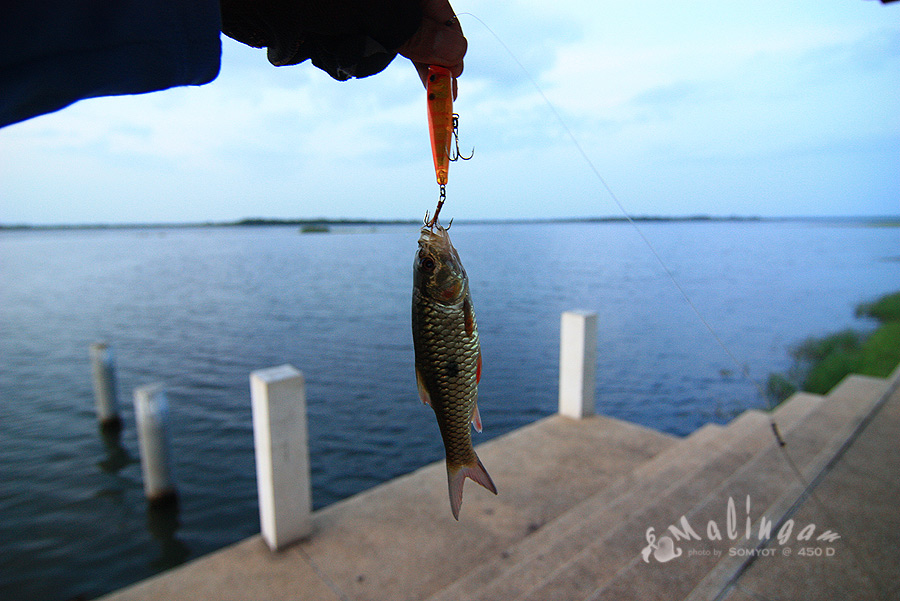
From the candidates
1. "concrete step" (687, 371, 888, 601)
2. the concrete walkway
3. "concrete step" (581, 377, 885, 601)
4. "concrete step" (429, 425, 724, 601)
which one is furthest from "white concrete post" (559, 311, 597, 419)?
"concrete step" (687, 371, 888, 601)

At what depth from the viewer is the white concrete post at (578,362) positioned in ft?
23.0

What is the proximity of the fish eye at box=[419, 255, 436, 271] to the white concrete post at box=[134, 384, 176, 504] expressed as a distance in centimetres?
676

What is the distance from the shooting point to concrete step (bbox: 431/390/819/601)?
3.41 m

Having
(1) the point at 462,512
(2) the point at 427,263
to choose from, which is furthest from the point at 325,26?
(1) the point at 462,512

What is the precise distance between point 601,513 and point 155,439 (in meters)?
5.97

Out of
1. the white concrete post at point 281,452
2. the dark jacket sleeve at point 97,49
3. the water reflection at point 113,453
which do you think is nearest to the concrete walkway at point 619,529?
the white concrete post at point 281,452

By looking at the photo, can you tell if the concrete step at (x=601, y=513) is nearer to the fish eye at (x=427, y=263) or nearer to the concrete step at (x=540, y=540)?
the concrete step at (x=540, y=540)

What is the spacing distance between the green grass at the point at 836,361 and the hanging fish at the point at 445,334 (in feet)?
37.8

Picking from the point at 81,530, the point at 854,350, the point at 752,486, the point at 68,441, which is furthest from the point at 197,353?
the point at 854,350

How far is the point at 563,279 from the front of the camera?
33.4 metres

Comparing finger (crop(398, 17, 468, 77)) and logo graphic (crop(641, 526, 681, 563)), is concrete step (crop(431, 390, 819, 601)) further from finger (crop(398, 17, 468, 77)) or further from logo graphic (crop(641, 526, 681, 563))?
finger (crop(398, 17, 468, 77))

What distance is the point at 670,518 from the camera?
4.03 metres

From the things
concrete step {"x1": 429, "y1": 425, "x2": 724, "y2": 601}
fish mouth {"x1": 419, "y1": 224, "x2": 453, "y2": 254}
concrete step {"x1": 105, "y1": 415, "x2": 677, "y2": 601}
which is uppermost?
fish mouth {"x1": 419, "y1": 224, "x2": 453, "y2": 254}

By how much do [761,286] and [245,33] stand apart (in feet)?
120
